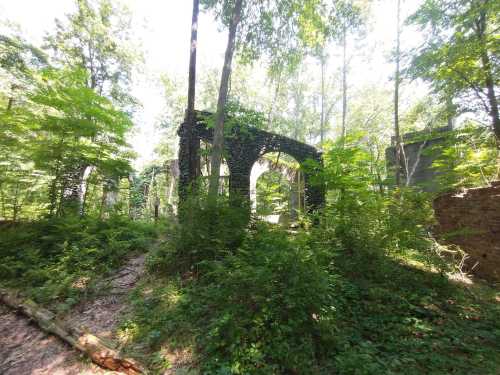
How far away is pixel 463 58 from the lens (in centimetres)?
556

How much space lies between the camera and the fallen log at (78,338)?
8.54 feet

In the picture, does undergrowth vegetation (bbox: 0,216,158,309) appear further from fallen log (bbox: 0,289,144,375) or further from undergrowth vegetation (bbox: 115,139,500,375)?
undergrowth vegetation (bbox: 115,139,500,375)

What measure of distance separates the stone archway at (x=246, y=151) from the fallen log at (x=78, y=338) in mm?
4418

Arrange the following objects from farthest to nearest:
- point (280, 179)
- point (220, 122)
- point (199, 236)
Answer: point (280, 179) < point (220, 122) < point (199, 236)

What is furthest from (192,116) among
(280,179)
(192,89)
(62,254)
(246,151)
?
(280,179)

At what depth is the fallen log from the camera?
2.60 meters

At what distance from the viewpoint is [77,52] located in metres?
12.0

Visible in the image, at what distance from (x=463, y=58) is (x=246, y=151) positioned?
6857 mm

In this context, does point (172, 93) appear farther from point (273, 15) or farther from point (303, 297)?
point (303, 297)

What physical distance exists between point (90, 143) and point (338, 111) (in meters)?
21.5

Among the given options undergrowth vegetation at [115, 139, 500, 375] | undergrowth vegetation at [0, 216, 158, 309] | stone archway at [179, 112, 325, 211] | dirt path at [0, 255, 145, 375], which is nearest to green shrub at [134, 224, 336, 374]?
undergrowth vegetation at [115, 139, 500, 375]

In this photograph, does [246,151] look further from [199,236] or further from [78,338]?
[78,338]

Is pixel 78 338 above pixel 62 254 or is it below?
below

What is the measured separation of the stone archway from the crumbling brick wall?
3642mm
